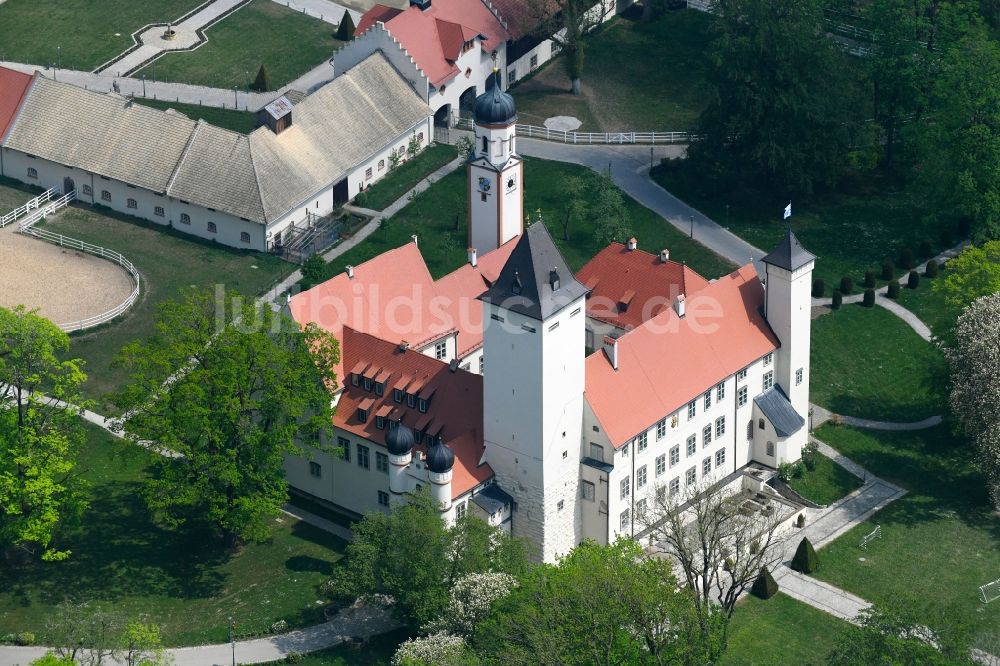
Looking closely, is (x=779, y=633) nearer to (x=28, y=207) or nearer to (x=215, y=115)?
(x=28, y=207)

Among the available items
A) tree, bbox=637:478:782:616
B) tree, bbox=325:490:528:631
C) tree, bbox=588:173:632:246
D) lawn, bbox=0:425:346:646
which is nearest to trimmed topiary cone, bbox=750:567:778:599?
tree, bbox=637:478:782:616

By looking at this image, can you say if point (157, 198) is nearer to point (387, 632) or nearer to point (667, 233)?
point (667, 233)

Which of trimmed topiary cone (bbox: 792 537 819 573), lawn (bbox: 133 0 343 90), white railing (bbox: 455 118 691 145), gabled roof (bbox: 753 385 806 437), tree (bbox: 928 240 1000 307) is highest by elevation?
lawn (bbox: 133 0 343 90)

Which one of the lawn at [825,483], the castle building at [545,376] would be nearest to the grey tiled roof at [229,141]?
the castle building at [545,376]

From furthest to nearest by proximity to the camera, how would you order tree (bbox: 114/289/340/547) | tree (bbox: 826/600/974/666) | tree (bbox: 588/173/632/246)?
1. tree (bbox: 588/173/632/246)
2. tree (bbox: 114/289/340/547)
3. tree (bbox: 826/600/974/666)

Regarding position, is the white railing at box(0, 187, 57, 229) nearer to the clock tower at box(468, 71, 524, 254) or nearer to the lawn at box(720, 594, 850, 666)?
the clock tower at box(468, 71, 524, 254)
